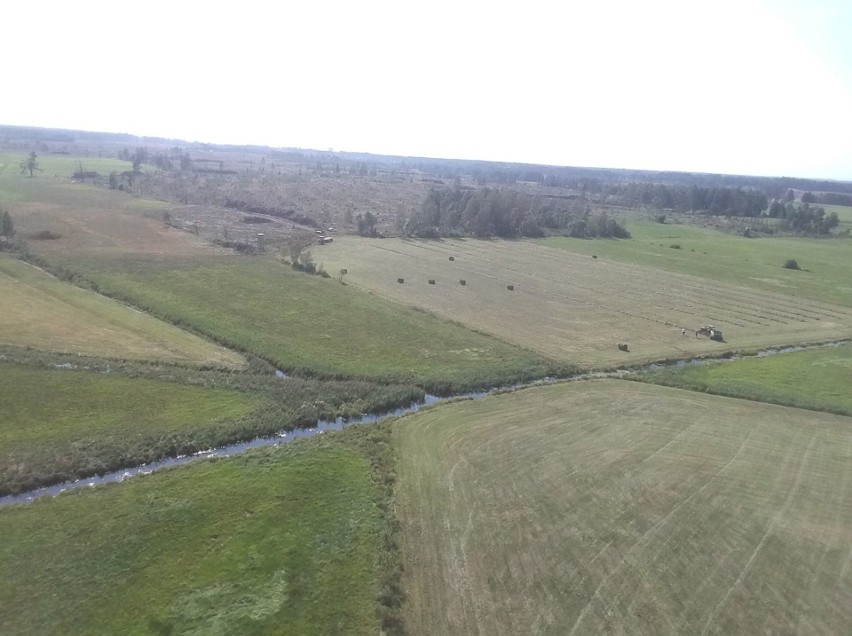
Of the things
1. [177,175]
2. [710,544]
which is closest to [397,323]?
[710,544]

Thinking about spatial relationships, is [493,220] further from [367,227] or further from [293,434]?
[293,434]

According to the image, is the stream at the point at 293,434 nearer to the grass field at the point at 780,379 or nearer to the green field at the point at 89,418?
the green field at the point at 89,418

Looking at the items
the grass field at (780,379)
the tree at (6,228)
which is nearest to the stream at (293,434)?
the grass field at (780,379)

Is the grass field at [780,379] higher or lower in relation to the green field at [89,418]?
higher

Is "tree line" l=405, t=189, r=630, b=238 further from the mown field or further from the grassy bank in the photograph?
the grassy bank

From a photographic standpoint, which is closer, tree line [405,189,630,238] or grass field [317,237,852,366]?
grass field [317,237,852,366]

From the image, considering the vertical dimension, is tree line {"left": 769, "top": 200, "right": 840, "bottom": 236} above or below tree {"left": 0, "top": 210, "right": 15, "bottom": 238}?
above

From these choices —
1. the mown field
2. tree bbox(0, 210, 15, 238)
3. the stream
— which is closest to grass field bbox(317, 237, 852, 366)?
the stream
